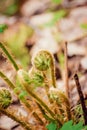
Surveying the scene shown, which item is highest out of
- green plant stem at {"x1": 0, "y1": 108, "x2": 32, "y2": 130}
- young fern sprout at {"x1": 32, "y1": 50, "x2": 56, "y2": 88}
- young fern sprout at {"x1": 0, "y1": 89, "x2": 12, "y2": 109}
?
young fern sprout at {"x1": 32, "y1": 50, "x2": 56, "y2": 88}

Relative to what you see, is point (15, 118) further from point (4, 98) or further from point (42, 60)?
point (42, 60)

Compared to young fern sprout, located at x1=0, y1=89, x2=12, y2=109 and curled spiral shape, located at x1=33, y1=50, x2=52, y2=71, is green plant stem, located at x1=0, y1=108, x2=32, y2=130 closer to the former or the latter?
young fern sprout, located at x1=0, y1=89, x2=12, y2=109

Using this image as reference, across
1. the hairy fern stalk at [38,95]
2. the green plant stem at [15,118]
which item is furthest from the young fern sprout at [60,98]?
the green plant stem at [15,118]

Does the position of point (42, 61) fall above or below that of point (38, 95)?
above

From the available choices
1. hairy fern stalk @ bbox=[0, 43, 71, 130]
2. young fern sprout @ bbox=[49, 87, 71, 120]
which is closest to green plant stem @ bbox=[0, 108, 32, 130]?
hairy fern stalk @ bbox=[0, 43, 71, 130]

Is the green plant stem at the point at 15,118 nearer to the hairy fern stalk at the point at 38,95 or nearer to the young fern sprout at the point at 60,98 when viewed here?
the hairy fern stalk at the point at 38,95

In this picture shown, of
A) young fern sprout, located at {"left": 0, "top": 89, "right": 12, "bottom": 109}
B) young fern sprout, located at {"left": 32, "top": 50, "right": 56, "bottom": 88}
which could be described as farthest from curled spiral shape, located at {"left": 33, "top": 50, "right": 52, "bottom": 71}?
young fern sprout, located at {"left": 0, "top": 89, "right": 12, "bottom": 109}

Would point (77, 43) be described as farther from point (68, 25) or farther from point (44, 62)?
point (44, 62)

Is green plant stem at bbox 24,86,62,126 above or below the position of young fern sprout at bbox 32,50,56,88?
below

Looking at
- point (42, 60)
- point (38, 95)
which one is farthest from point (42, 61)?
point (38, 95)
